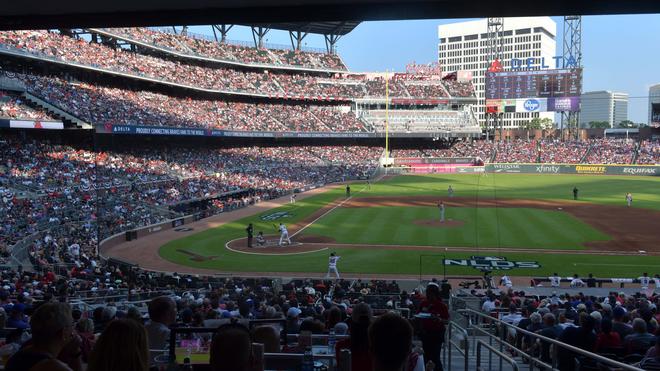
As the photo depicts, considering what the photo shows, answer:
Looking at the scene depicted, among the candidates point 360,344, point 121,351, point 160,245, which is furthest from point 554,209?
point 121,351

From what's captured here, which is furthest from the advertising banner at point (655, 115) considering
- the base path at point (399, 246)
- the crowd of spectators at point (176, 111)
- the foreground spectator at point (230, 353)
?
the foreground spectator at point (230, 353)

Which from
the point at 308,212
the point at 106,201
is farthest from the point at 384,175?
the point at 106,201

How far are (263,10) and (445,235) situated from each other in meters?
28.7

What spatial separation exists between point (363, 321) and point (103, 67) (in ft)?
181

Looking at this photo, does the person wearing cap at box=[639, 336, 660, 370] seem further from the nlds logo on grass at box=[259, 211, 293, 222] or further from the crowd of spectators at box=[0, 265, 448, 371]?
the nlds logo on grass at box=[259, 211, 293, 222]

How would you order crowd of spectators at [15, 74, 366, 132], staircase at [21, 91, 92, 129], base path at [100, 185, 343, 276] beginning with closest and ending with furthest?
base path at [100, 185, 343, 276] < staircase at [21, 91, 92, 129] < crowd of spectators at [15, 74, 366, 132]

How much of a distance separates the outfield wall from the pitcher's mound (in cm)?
4738

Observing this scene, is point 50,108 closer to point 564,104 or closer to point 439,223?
point 439,223

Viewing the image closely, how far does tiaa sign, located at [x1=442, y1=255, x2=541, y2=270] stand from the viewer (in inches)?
1013

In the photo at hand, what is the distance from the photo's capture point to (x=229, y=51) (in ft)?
272

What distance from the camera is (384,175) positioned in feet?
263

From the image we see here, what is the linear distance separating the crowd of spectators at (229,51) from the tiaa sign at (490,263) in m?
46.7

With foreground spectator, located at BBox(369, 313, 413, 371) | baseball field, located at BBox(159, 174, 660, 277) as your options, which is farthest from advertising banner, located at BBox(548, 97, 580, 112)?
foreground spectator, located at BBox(369, 313, 413, 371)

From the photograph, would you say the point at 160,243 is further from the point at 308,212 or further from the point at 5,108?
the point at 5,108
